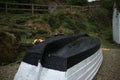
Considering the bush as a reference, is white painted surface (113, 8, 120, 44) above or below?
below

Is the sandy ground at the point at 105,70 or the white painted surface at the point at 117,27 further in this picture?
the white painted surface at the point at 117,27

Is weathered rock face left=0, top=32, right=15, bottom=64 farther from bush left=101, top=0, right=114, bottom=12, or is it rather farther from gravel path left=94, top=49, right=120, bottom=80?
bush left=101, top=0, right=114, bottom=12

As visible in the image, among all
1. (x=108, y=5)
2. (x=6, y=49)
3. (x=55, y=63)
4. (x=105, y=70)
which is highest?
(x=108, y=5)

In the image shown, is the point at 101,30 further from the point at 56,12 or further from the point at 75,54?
the point at 75,54

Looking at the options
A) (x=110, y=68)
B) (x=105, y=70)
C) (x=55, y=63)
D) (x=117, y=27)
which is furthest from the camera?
(x=117, y=27)

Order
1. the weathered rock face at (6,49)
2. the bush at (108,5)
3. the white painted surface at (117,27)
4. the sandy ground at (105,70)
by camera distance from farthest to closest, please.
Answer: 1. the bush at (108,5)
2. the white painted surface at (117,27)
3. the weathered rock face at (6,49)
4. the sandy ground at (105,70)

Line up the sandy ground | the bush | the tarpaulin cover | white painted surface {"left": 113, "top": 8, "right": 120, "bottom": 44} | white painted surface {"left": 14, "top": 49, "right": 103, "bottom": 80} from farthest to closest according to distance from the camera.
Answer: the bush → white painted surface {"left": 113, "top": 8, "right": 120, "bottom": 44} → the sandy ground → the tarpaulin cover → white painted surface {"left": 14, "top": 49, "right": 103, "bottom": 80}

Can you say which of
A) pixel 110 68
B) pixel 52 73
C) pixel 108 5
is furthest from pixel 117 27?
pixel 52 73

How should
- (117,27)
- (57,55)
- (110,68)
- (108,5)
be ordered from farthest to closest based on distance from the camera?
(108,5), (117,27), (110,68), (57,55)

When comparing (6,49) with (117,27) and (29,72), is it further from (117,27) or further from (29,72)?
(117,27)

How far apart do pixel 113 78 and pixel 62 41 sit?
192cm

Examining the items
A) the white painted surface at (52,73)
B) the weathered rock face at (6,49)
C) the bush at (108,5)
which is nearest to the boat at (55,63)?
the white painted surface at (52,73)

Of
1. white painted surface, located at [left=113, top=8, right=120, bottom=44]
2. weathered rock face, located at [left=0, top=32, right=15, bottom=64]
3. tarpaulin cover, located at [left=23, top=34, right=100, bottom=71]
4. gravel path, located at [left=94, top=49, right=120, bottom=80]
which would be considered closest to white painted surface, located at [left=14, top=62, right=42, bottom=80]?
tarpaulin cover, located at [left=23, top=34, right=100, bottom=71]

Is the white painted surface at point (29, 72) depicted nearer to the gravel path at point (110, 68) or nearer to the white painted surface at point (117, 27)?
the gravel path at point (110, 68)
